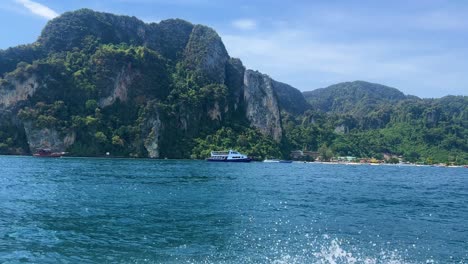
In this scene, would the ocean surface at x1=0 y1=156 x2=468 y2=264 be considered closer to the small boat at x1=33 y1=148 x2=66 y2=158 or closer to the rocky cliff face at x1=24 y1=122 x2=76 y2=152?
the small boat at x1=33 y1=148 x2=66 y2=158

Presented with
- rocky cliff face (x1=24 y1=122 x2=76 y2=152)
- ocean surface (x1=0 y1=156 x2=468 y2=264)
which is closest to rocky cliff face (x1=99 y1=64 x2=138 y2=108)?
rocky cliff face (x1=24 y1=122 x2=76 y2=152)

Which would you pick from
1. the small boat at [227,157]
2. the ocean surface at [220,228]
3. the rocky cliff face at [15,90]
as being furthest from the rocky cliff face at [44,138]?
the ocean surface at [220,228]

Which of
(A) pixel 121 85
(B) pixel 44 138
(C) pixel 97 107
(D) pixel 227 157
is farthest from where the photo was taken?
(A) pixel 121 85

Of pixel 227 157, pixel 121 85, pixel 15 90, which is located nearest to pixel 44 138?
pixel 15 90

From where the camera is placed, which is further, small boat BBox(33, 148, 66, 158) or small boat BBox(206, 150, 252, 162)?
small boat BBox(206, 150, 252, 162)

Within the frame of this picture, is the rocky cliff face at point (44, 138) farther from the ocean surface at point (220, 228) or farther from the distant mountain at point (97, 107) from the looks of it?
the ocean surface at point (220, 228)

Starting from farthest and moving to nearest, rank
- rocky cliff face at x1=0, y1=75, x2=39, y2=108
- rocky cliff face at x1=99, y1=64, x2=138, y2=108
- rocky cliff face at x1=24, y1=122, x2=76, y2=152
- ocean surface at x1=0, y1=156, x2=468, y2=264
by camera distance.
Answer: rocky cliff face at x1=99, y1=64, x2=138, y2=108 < rocky cliff face at x1=0, y1=75, x2=39, y2=108 < rocky cliff face at x1=24, y1=122, x2=76, y2=152 < ocean surface at x1=0, y1=156, x2=468, y2=264

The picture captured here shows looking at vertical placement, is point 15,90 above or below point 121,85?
below

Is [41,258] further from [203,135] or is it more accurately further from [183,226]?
[203,135]

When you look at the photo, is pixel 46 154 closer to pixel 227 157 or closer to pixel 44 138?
pixel 44 138

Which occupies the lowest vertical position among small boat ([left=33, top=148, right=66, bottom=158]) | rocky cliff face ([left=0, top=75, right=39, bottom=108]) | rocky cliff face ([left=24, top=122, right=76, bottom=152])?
small boat ([left=33, top=148, right=66, bottom=158])

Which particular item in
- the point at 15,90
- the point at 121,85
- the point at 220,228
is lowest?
the point at 220,228

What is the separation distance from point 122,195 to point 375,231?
24986 millimetres

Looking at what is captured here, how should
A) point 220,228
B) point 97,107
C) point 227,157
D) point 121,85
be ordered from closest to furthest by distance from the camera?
point 220,228
point 227,157
point 97,107
point 121,85
